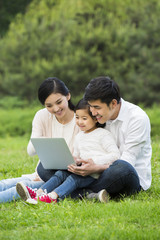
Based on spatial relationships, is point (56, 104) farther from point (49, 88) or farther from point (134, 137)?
point (134, 137)

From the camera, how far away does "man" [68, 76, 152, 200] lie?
4.02 metres

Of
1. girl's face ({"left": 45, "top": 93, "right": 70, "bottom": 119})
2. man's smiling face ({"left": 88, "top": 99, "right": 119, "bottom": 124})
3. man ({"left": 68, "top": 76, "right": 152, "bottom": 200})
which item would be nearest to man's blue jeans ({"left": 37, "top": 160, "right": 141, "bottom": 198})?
man ({"left": 68, "top": 76, "right": 152, "bottom": 200})

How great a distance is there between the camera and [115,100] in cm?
416

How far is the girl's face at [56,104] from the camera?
4539 mm

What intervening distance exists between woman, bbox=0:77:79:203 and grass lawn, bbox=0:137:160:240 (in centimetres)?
42

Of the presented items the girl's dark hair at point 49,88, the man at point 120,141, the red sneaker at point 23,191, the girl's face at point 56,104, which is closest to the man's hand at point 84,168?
the man at point 120,141

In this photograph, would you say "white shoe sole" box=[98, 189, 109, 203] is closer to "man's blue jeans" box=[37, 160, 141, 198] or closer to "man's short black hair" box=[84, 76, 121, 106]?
"man's blue jeans" box=[37, 160, 141, 198]

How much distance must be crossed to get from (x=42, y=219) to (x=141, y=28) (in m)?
20.0

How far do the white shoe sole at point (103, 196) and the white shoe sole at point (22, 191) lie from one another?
68 cm

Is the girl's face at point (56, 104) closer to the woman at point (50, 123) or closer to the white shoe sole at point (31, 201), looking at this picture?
the woman at point (50, 123)

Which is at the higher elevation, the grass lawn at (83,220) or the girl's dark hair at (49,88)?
the girl's dark hair at (49,88)

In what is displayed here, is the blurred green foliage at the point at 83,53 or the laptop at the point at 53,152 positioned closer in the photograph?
the laptop at the point at 53,152

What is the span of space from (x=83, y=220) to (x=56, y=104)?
152cm

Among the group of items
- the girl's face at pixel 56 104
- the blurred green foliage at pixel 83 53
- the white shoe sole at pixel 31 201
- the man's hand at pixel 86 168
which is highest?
the girl's face at pixel 56 104
